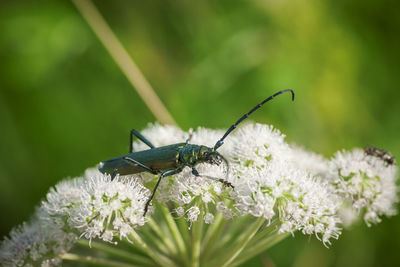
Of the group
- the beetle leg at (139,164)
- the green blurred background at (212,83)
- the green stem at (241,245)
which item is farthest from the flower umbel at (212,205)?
the green blurred background at (212,83)

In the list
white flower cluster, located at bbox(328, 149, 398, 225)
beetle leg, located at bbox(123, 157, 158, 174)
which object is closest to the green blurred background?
white flower cluster, located at bbox(328, 149, 398, 225)

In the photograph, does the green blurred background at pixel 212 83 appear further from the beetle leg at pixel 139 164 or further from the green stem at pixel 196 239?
the green stem at pixel 196 239

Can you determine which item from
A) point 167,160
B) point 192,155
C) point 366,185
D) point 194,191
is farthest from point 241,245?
point 366,185

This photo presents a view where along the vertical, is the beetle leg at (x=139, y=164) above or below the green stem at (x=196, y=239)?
above

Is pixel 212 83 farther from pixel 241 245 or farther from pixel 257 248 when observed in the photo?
pixel 241 245

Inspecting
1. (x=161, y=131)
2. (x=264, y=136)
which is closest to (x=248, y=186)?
(x=264, y=136)

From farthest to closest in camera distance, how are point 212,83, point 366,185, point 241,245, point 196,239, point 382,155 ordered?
point 212,83, point 382,155, point 366,185, point 196,239, point 241,245

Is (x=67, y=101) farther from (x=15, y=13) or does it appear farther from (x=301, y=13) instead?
(x=301, y=13)
